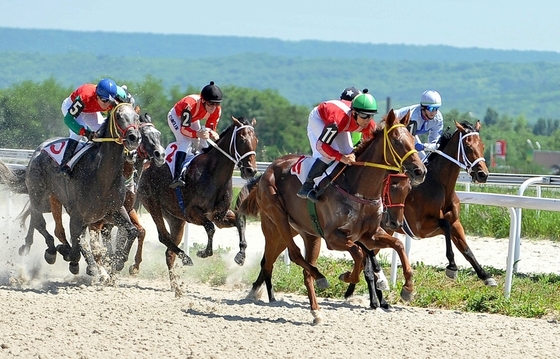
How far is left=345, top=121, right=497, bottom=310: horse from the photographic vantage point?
29.0ft

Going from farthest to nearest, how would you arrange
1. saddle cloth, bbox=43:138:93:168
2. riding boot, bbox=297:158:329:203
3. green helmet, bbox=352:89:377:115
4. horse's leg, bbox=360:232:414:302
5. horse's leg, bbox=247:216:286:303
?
saddle cloth, bbox=43:138:93:168 < horse's leg, bbox=247:216:286:303 < riding boot, bbox=297:158:329:203 < horse's leg, bbox=360:232:414:302 < green helmet, bbox=352:89:377:115

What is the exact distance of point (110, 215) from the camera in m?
9.16

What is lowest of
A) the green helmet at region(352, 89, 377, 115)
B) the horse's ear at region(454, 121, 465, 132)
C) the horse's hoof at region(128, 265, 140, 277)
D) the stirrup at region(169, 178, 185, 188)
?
the horse's hoof at region(128, 265, 140, 277)

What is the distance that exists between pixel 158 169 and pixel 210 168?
0.56 metres

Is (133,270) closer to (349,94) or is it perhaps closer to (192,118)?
(192,118)

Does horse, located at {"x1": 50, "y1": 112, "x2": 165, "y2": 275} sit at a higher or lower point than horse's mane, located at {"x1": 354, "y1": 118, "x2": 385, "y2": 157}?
lower

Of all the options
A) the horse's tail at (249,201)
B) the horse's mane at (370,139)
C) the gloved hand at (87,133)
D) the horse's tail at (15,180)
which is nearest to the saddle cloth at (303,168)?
the horse's mane at (370,139)

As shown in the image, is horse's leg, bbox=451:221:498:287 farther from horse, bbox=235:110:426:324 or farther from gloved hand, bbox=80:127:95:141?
gloved hand, bbox=80:127:95:141

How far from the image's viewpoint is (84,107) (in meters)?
9.09

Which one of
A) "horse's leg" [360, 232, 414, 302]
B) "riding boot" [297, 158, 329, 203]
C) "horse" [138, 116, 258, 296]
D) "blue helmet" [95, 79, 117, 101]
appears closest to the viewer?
"horse's leg" [360, 232, 414, 302]

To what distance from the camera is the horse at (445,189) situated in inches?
348

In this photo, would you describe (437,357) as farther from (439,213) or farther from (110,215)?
(110,215)

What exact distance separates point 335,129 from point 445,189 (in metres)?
1.95

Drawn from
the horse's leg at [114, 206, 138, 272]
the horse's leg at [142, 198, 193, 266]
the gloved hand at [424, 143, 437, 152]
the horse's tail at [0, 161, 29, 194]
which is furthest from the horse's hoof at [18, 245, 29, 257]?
the gloved hand at [424, 143, 437, 152]
